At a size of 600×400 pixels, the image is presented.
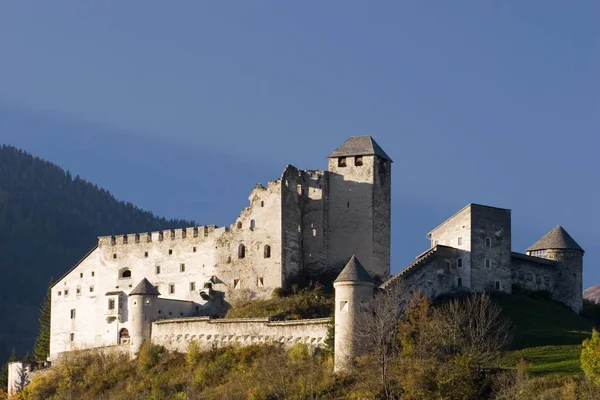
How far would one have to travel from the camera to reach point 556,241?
88188mm

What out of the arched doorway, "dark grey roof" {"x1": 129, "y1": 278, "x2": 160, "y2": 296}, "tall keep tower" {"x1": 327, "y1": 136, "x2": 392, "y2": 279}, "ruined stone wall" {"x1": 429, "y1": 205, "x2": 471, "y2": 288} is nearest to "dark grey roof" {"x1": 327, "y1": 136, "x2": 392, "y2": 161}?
"tall keep tower" {"x1": 327, "y1": 136, "x2": 392, "y2": 279}

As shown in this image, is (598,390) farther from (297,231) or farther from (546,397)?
(297,231)

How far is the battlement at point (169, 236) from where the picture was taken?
85.5 meters

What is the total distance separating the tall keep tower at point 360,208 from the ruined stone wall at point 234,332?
10901 millimetres

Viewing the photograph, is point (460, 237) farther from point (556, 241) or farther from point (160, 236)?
point (160, 236)

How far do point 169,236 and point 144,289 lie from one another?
782 centimetres

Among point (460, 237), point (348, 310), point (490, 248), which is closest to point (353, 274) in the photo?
point (348, 310)

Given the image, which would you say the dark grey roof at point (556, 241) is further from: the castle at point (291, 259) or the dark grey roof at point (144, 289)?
the dark grey roof at point (144, 289)

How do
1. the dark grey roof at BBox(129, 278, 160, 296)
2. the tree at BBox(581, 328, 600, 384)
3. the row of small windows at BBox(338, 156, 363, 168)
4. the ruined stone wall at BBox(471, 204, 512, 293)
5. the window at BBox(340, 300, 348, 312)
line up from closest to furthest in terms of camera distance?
1. the tree at BBox(581, 328, 600, 384)
2. the window at BBox(340, 300, 348, 312)
3. the dark grey roof at BBox(129, 278, 160, 296)
4. the ruined stone wall at BBox(471, 204, 512, 293)
5. the row of small windows at BBox(338, 156, 363, 168)

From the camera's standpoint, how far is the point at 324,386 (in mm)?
64625

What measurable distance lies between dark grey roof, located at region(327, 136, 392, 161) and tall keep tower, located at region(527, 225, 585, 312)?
12158 millimetres

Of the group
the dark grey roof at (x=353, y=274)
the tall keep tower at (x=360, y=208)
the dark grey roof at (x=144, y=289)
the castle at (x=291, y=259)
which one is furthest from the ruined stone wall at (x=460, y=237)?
the dark grey roof at (x=144, y=289)

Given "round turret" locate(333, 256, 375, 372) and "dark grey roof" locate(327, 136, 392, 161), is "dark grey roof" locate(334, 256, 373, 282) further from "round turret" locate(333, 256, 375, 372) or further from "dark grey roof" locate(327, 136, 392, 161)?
"dark grey roof" locate(327, 136, 392, 161)

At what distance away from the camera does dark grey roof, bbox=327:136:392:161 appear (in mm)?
84750
